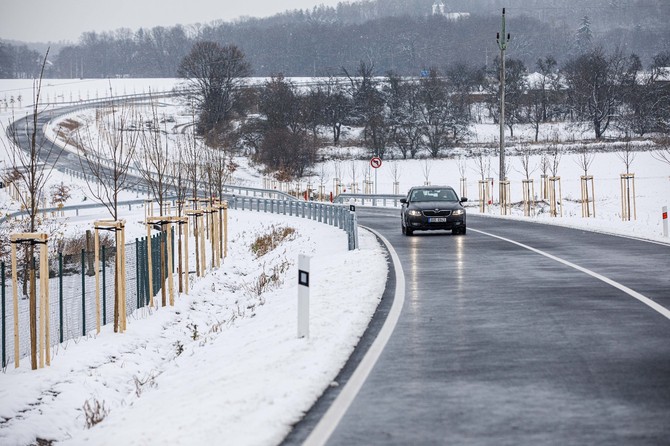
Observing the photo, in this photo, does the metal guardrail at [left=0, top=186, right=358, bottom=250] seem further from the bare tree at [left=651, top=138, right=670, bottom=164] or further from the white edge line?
the bare tree at [left=651, top=138, right=670, bottom=164]

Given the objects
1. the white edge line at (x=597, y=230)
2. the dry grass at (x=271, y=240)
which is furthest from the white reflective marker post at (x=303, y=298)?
the dry grass at (x=271, y=240)

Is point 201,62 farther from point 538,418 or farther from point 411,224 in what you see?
point 538,418

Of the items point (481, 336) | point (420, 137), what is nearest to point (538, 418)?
point (481, 336)

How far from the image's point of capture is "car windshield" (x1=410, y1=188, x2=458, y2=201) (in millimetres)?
30578

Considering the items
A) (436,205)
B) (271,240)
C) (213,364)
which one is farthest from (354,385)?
(271,240)

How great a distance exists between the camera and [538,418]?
23.8 ft

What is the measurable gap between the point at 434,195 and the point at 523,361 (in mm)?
21473

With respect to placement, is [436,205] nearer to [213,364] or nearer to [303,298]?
[303,298]

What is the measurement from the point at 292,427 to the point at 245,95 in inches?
4591

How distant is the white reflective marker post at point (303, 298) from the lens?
37.1 ft

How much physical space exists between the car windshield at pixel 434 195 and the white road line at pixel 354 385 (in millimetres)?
15998

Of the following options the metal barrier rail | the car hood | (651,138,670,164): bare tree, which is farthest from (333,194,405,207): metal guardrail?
the car hood

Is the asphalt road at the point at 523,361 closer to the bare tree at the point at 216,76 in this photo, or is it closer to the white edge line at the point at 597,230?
the white edge line at the point at 597,230

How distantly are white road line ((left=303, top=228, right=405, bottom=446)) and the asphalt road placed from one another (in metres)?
0.08
